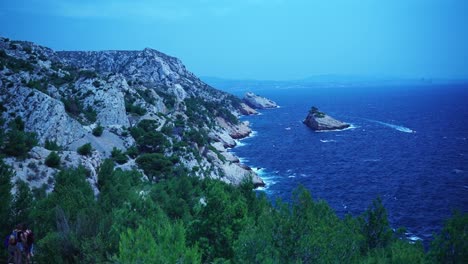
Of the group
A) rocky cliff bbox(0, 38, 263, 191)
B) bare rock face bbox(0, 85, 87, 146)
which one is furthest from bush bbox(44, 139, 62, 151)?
bare rock face bbox(0, 85, 87, 146)

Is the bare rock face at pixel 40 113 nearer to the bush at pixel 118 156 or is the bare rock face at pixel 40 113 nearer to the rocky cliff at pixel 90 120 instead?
the rocky cliff at pixel 90 120

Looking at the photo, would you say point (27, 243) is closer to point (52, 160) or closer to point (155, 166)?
point (52, 160)

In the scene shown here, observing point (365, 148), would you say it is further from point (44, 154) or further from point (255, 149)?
point (44, 154)

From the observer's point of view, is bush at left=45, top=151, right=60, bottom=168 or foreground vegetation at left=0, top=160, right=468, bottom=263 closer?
foreground vegetation at left=0, top=160, right=468, bottom=263

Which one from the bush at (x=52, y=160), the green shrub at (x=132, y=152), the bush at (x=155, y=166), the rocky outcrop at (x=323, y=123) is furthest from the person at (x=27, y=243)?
the rocky outcrop at (x=323, y=123)

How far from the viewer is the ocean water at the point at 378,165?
53.9 m

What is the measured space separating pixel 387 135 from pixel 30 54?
4482 inches

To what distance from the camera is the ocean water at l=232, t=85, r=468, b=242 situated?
53906 millimetres

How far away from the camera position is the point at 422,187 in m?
61.6

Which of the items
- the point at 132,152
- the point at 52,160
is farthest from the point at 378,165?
the point at 52,160

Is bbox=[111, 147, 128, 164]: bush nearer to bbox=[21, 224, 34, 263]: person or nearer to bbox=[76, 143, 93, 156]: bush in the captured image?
bbox=[76, 143, 93, 156]: bush

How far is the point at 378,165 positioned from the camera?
77.9 meters

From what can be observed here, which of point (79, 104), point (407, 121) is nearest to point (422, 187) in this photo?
point (79, 104)

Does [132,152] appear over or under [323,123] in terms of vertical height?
over
